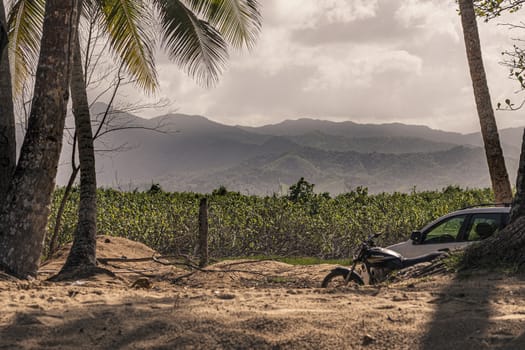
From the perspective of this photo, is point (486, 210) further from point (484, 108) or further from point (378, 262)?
point (378, 262)

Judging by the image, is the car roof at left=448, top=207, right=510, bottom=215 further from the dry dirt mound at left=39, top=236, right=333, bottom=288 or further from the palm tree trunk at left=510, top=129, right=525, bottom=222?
the palm tree trunk at left=510, top=129, right=525, bottom=222

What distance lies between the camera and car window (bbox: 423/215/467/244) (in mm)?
10477

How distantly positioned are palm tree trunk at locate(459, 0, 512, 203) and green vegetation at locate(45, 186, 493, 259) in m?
6.09

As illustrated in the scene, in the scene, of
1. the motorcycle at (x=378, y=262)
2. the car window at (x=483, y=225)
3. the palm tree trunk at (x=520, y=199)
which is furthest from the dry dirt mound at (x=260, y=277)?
the palm tree trunk at (x=520, y=199)

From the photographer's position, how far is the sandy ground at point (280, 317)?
4785 millimetres

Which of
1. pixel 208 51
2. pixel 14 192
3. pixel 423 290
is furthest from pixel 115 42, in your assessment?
pixel 423 290

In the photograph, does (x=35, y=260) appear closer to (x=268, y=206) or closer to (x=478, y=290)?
(x=478, y=290)

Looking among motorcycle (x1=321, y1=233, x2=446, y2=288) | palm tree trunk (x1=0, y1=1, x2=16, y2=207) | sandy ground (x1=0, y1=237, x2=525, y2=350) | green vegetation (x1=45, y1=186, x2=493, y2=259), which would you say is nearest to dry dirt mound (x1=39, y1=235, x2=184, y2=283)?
green vegetation (x1=45, y1=186, x2=493, y2=259)

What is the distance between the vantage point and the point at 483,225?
1020 cm

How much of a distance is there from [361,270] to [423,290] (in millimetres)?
2508

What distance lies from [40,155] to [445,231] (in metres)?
6.50

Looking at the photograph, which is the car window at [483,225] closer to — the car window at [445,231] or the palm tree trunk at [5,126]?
the car window at [445,231]

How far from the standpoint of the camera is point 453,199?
1998cm

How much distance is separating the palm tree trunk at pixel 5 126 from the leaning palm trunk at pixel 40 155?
0.82 m
